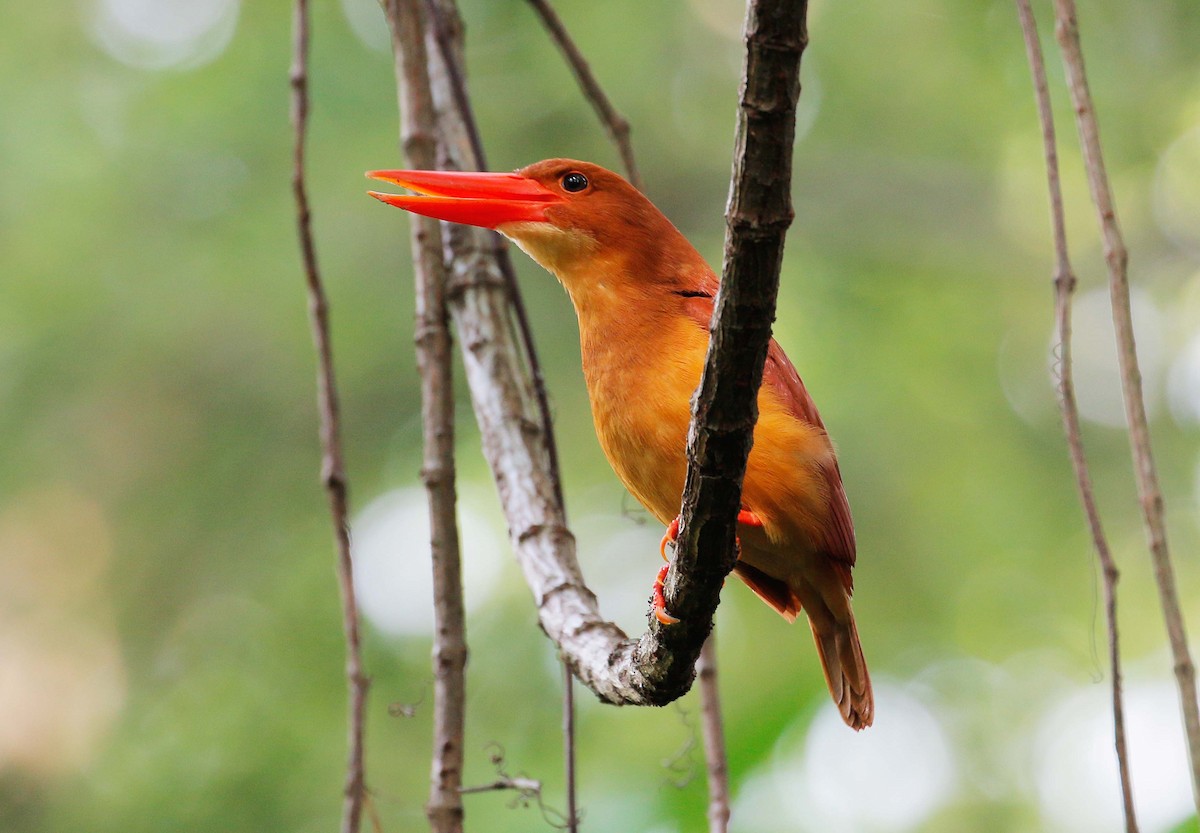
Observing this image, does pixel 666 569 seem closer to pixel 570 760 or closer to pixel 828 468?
pixel 828 468

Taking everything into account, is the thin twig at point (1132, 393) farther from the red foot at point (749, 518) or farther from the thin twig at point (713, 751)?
the thin twig at point (713, 751)

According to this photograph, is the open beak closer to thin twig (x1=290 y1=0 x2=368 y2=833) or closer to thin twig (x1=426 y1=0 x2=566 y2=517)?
thin twig (x1=426 y1=0 x2=566 y2=517)

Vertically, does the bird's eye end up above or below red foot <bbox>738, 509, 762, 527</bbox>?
above

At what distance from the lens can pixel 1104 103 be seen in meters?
6.05

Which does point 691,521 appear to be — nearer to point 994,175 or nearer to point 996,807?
point 996,807

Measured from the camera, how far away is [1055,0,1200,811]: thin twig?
1.85 m

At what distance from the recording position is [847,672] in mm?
2619

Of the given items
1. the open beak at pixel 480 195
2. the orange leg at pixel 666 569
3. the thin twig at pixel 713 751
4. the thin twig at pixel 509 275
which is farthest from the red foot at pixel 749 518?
the open beak at pixel 480 195

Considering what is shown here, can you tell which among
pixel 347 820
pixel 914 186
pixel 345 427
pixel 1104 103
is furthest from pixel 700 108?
pixel 347 820

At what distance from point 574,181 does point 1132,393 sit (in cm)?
128

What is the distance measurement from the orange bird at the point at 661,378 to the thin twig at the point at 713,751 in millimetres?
227

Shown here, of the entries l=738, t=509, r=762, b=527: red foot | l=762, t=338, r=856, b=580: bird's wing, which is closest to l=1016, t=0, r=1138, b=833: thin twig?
l=762, t=338, r=856, b=580: bird's wing

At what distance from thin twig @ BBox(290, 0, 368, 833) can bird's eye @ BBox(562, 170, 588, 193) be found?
61 centimetres

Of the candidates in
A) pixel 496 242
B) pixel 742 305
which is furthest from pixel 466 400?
pixel 742 305
